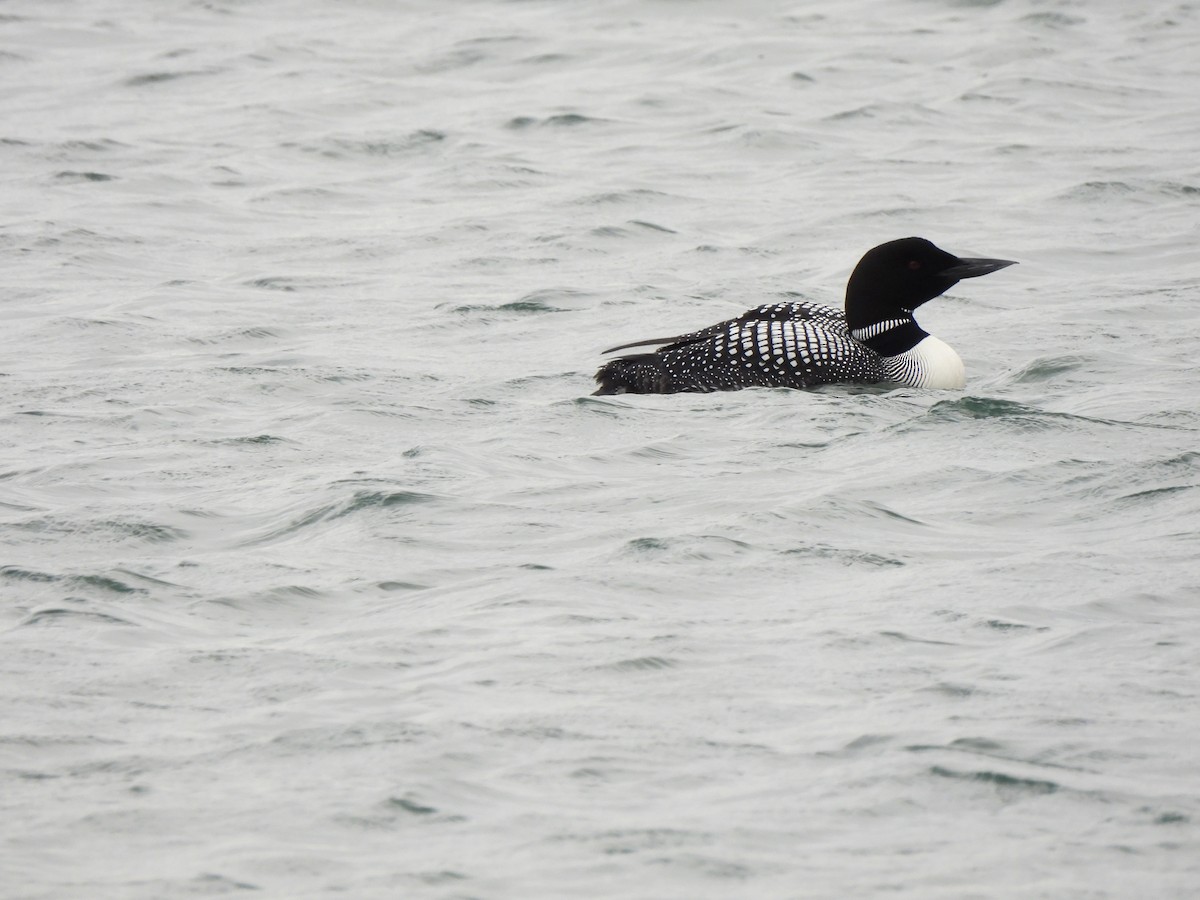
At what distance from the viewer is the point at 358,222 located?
10.9m

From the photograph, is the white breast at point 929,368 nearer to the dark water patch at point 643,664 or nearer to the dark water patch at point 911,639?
the dark water patch at point 911,639

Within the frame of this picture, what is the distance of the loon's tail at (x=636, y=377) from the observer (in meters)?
7.61

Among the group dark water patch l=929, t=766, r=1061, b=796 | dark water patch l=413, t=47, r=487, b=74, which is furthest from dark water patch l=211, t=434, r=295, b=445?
dark water patch l=413, t=47, r=487, b=74

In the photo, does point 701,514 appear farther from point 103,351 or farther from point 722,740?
point 103,351

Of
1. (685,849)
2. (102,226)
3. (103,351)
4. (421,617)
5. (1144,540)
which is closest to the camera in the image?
(685,849)

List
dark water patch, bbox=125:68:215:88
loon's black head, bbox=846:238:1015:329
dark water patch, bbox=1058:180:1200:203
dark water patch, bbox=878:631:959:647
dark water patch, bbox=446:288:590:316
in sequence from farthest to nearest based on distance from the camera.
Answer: dark water patch, bbox=125:68:215:88 → dark water patch, bbox=1058:180:1200:203 → dark water patch, bbox=446:288:590:316 → loon's black head, bbox=846:238:1015:329 → dark water patch, bbox=878:631:959:647

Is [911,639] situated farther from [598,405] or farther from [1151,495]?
[598,405]

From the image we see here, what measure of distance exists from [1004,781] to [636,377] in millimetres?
3602

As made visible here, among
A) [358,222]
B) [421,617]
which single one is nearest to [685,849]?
[421,617]

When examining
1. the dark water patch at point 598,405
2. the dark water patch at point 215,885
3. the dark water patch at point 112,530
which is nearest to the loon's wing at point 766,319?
the dark water patch at point 598,405

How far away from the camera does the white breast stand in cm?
772

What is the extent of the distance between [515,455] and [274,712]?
239cm

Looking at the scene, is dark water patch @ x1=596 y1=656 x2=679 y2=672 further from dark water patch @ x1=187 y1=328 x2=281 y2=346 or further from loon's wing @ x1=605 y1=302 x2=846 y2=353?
dark water patch @ x1=187 y1=328 x2=281 y2=346

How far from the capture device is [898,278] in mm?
7961
